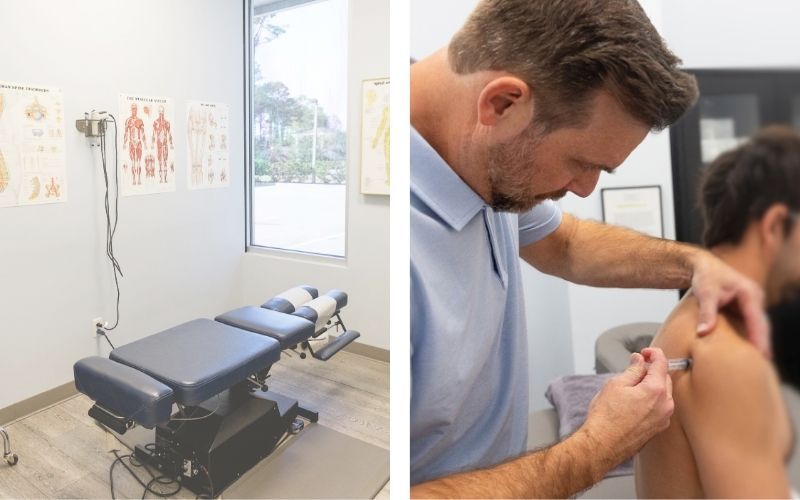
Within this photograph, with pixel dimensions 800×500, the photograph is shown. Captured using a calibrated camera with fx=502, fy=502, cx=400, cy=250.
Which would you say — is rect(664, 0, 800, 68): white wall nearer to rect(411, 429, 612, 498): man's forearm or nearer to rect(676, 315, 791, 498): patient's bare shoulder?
rect(676, 315, 791, 498): patient's bare shoulder

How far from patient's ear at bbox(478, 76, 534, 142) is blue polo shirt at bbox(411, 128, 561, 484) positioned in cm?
10

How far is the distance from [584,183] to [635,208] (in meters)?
0.07

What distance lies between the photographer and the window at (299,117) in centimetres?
214

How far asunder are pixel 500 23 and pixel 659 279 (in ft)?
1.20

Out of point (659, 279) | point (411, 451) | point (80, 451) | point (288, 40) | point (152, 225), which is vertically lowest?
point (80, 451)

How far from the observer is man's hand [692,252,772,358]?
49cm

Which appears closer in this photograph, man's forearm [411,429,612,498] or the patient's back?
the patient's back

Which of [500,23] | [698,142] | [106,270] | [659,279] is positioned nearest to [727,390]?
[659,279]

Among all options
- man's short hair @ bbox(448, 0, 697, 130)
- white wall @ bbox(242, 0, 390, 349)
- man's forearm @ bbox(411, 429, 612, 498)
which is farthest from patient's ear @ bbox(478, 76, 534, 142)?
white wall @ bbox(242, 0, 390, 349)

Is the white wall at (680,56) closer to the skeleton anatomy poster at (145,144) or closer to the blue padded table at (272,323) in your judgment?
the blue padded table at (272,323)

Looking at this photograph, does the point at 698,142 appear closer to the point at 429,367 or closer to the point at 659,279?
the point at 659,279

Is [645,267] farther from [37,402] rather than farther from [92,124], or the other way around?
[37,402]

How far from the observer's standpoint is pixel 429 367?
75 centimetres

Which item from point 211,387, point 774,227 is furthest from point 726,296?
point 211,387
